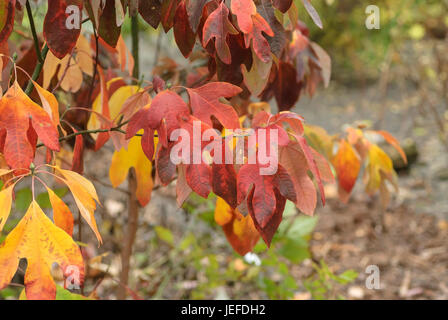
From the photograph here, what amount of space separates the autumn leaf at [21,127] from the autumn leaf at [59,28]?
0.08 meters

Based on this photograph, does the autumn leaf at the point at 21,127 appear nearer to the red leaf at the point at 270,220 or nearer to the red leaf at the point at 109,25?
the red leaf at the point at 109,25

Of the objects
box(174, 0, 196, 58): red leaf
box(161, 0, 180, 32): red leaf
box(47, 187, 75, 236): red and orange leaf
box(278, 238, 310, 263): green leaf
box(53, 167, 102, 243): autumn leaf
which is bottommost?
box(278, 238, 310, 263): green leaf

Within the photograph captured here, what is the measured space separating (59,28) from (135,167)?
33 cm

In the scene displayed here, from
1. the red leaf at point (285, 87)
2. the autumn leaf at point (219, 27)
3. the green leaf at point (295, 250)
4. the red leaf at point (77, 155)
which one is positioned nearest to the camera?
the autumn leaf at point (219, 27)

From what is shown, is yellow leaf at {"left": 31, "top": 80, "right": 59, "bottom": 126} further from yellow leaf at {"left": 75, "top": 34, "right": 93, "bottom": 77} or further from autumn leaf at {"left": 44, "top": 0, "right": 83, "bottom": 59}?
yellow leaf at {"left": 75, "top": 34, "right": 93, "bottom": 77}

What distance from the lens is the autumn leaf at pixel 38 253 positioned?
1.86 feet

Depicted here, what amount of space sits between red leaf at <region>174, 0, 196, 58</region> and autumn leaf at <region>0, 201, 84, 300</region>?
324mm

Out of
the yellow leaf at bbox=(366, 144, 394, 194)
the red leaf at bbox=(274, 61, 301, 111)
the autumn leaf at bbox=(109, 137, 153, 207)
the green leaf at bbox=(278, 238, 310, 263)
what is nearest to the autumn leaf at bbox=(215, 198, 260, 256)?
the autumn leaf at bbox=(109, 137, 153, 207)

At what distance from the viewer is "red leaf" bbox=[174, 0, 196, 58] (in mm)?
748

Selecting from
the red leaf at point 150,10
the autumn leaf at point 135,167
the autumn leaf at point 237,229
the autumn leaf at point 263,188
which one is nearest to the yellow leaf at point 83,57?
the autumn leaf at point 135,167

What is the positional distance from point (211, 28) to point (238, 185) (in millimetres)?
218
